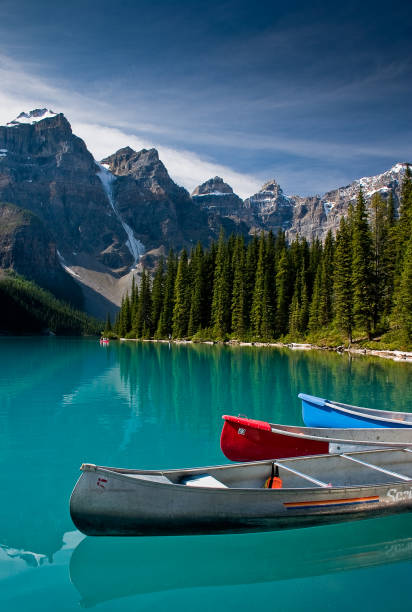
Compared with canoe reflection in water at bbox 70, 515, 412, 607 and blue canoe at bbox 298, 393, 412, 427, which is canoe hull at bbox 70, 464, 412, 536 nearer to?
canoe reflection in water at bbox 70, 515, 412, 607

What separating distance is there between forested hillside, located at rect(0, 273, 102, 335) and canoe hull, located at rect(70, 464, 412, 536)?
140129 millimetres

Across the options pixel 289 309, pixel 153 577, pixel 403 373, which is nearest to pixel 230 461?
pixel 153 577

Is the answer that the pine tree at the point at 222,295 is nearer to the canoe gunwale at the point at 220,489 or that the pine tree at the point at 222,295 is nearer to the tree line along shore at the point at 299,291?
the tree line along shore at the point at 299,291

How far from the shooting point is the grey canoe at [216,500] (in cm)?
614

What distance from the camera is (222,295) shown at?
71250 millimetres

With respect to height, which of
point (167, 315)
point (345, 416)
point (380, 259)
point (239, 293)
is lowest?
point (345, 416)

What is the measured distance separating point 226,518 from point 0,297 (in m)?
156

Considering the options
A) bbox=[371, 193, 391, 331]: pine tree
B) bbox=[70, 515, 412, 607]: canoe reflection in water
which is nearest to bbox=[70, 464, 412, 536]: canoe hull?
bbox=[70, 515, 412, 607]: canoe reflection in water

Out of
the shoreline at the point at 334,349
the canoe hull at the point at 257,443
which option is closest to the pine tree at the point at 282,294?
the shoreline at the point at 334,349

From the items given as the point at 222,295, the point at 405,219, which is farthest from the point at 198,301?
the point at 405,219

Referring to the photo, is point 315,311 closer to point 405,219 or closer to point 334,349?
point 334,349

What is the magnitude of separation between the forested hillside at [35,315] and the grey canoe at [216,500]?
140 metres

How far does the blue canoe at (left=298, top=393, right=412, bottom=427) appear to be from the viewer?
11.8 metres

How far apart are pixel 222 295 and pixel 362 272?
Answer: 26791mm
